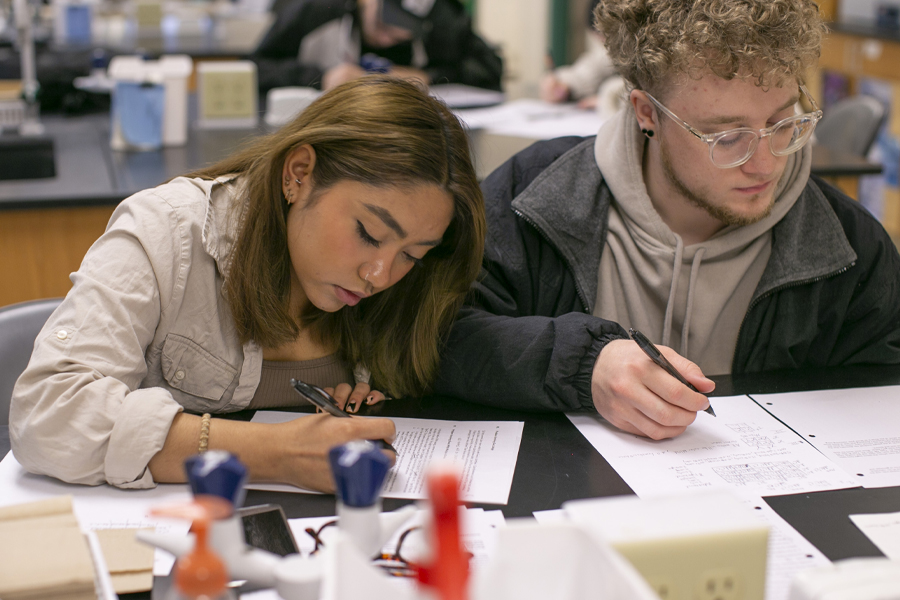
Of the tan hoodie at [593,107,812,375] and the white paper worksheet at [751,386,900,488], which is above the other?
the tan hoodie at [593,107,812,375]

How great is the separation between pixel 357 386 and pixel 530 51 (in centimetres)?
525

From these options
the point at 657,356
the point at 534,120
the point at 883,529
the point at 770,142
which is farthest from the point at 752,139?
the point at 534,120

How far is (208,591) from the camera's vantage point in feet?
2.06

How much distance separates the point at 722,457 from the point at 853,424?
25cm

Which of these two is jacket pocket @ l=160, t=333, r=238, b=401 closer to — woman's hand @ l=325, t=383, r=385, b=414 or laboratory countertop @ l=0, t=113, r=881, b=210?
woman's hand @ l=325, t=383, r=385, b=414

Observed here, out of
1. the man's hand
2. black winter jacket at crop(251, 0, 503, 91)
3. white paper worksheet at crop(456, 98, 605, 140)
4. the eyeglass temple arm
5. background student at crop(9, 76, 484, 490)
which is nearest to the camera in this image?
background student at crop(9, 76, 484, 490)

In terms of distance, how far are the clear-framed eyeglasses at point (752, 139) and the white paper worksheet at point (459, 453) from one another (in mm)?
558

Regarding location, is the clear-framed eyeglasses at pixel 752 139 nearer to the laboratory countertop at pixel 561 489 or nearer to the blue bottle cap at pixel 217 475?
the laboratory countertop at pixel 561 489

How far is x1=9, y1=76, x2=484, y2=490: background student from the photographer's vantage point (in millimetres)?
1095

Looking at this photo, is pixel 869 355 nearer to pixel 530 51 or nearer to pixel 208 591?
pixel 208 591

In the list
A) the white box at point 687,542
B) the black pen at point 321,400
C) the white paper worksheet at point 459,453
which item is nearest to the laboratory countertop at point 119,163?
the white paper worksheet at point 459,453

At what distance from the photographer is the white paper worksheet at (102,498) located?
1024mm

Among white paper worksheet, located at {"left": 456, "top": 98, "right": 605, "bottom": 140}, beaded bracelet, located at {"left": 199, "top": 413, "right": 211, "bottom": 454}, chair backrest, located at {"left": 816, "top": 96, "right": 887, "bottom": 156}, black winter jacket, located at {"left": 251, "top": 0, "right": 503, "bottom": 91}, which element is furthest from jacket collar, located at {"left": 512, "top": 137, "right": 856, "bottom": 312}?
black winter jacket, located at {"left": 251, "top": 0, "right": 503, "bottom": 91}

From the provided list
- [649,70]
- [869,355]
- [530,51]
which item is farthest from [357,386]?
[530,51]
